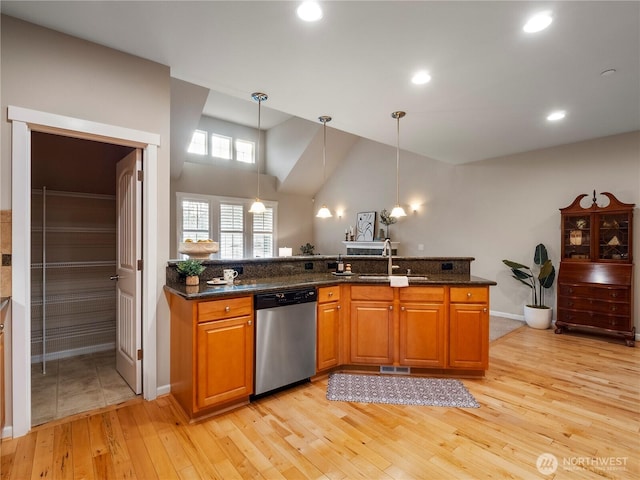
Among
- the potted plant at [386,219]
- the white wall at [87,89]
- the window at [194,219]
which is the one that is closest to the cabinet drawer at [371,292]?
the white wall at [87,89]

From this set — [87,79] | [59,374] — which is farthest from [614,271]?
[59,374]

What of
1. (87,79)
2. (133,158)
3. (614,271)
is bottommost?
(614,271)

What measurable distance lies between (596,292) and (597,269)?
12.2 inches

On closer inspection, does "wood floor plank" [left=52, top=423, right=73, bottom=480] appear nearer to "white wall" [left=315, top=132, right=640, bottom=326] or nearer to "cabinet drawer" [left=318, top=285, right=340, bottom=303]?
Answer: "cabinet drawer" [left=318, top=285, right=340, bottom=303]

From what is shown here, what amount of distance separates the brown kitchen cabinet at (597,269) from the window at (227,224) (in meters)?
6.21

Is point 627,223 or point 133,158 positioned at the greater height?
point 133,158

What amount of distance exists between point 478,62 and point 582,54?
75 centimetres

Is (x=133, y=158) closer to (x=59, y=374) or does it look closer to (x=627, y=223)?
(x=59, y=374)

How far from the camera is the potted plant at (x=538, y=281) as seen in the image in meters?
4.77

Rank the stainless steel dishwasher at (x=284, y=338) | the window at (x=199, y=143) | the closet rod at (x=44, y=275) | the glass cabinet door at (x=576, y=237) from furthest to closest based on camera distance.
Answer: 1. the window at (x=199, y=143)
2. the glass cabinet door at (x=576, y=237)
3. the closet rod at (x=44, y=275)
4. the stainless steel dishwasher at (x=284, y=338)

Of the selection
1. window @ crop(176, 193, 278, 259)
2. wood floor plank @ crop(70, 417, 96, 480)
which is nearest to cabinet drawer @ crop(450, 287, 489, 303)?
wood floor plank @ crop(70, 417, 96, 480)

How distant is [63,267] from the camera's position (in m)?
3.46

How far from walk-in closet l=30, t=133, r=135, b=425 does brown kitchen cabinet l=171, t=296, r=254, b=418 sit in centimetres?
103

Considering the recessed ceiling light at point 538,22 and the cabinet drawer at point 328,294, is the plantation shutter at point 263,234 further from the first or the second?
the recessed ceiling light at point 538,22
